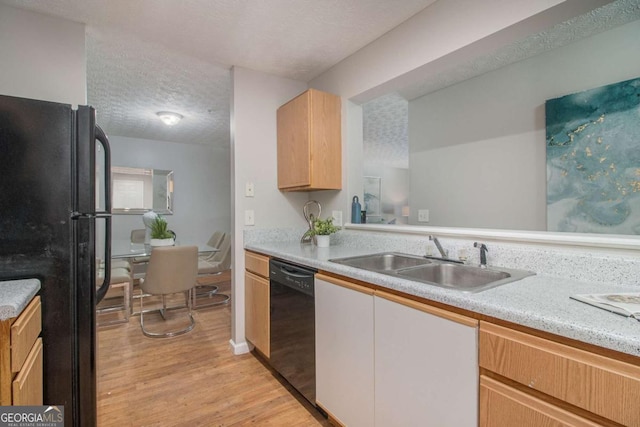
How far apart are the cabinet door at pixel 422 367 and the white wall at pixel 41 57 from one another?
2.20 meters

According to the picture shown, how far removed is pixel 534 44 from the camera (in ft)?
6.61

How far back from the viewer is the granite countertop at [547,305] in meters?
0.67

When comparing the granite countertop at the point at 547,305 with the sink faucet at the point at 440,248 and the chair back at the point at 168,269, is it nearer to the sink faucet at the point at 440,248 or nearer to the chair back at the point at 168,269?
the sink faucet at the point at 440,248

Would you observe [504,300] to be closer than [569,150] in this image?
Yes

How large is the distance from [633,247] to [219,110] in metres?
3.68

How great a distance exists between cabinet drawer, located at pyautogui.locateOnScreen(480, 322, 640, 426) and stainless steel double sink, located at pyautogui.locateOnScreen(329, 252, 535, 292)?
0.31 metres

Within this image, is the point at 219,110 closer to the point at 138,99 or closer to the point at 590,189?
the point at 138,99

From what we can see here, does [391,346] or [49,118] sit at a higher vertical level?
[49,118]

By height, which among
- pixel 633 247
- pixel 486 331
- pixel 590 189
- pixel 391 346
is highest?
pixel 590 189

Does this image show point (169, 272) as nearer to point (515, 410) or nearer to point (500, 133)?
point (515, 410)

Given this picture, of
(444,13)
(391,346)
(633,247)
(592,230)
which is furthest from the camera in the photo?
(592,230)

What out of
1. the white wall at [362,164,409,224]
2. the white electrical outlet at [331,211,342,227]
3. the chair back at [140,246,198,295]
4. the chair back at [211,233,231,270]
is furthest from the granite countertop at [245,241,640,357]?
the white wall at [362,164,409,224]

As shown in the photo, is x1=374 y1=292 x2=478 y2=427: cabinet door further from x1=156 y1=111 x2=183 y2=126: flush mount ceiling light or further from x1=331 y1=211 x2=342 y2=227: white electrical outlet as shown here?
x1=156 y1=111 x2=183 y2=126: flush mount ceiling light

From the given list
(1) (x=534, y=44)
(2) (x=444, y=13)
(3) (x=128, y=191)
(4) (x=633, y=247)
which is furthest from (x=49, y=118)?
(3) (x=128, y=191)
